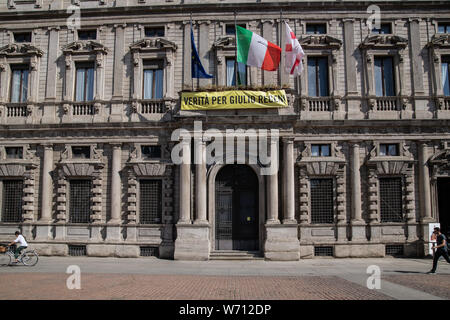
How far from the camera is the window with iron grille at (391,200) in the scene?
21.2 metres

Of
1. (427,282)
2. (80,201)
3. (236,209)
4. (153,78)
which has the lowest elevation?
(427,282)

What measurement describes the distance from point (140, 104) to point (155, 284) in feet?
40.2

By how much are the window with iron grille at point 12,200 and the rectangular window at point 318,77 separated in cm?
1817

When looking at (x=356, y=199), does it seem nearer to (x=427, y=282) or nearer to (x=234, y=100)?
(x=427, y=282)

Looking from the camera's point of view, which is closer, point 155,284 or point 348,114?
point 155,284

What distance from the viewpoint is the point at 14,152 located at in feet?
74.8

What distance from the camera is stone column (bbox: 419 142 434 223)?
20.9 meters

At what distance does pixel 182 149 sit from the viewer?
21.2 meters

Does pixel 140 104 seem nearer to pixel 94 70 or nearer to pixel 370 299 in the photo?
pixel 94 70

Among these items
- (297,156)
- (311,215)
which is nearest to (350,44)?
(297,156)

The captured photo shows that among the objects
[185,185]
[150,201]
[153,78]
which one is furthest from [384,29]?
[150,201]

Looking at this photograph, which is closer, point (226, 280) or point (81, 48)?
point (226, 280)

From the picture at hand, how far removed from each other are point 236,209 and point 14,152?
1377 cm

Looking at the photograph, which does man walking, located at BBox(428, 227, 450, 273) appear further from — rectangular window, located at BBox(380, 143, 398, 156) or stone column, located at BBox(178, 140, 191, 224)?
stone column, located at BBox(178, 140, 191, 224)
